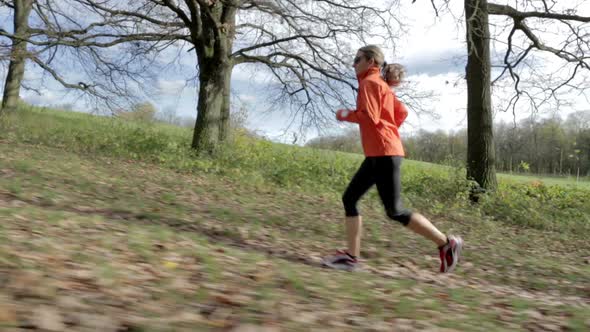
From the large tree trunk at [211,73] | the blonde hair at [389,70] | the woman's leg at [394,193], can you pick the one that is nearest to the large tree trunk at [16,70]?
the large tree trunk at [211,73]

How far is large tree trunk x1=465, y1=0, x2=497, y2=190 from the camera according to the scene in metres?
11.7

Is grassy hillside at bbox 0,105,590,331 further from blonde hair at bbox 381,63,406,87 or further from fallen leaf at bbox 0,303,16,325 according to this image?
blonde hair at bbox 381,63,406,87

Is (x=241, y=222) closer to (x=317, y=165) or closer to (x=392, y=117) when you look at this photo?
(x=392, y=117)

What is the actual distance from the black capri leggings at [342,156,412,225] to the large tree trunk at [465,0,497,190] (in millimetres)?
7859

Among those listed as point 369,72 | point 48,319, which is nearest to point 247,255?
point 369,72

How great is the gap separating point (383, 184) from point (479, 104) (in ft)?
27.1

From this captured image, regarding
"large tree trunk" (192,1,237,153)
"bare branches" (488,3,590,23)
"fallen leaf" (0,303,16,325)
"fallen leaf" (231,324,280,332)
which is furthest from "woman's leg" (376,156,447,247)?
"large tree trunk" (192,1,237,153)

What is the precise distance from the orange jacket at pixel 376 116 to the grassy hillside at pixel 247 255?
45.4 inches

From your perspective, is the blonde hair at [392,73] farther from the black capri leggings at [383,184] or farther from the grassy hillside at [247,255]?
the grassy hillside at [247,255]

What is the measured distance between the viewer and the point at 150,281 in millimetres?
3252

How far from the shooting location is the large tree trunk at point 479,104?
1172cm

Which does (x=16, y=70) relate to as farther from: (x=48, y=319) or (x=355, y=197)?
(x=48, y=319)

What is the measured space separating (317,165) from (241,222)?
316 inches

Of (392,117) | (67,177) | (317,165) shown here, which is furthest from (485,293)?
(317,165)
